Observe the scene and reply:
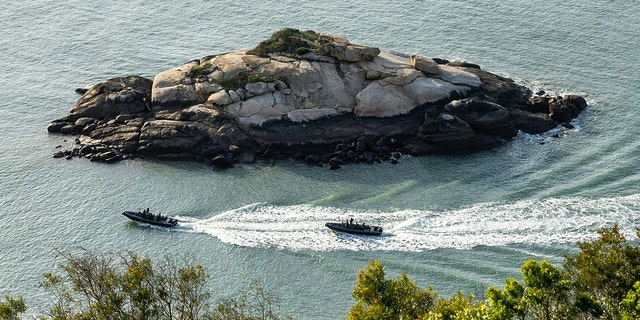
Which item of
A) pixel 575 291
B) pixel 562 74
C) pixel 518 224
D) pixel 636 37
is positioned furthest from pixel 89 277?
pixel 636 37

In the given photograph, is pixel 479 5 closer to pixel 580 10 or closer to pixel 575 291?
pixel 580 10

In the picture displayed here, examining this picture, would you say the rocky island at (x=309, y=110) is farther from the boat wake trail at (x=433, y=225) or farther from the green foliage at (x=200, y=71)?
the boat wake trail at (x=433, y=225)

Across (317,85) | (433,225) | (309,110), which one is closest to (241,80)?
(317,85)

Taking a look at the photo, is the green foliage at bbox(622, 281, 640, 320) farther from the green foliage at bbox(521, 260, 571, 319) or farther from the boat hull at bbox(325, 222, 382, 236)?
the boat hull at bbox(325, 222, 382, 236)

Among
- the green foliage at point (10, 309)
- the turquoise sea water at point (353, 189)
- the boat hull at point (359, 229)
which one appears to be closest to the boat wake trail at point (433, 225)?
the turquoise sea water at point (353, 189)

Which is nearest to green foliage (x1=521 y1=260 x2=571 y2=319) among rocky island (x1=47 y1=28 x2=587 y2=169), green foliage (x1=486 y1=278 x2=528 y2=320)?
green foliage (x1=486 y1=278 x2=528 y2=320)
